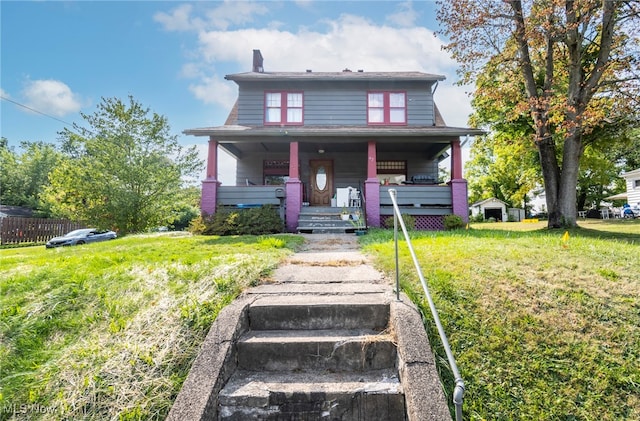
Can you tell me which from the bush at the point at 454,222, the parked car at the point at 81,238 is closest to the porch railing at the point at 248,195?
the bush at the point at 454,222

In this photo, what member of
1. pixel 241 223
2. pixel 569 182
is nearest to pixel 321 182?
pixel 241 223

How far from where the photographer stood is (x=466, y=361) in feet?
8.04

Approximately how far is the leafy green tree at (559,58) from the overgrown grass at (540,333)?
769 cm

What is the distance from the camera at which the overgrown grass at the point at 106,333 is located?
7.07 ft

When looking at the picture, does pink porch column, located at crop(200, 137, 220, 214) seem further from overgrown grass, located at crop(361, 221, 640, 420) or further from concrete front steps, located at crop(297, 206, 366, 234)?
overgrown grass, located at crop(361, 221, 640, 420)

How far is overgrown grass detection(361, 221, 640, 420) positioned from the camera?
86.4 inches

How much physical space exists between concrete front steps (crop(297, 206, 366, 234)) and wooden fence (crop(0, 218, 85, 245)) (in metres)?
14.4

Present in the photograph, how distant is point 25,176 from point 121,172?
25789 millimetres

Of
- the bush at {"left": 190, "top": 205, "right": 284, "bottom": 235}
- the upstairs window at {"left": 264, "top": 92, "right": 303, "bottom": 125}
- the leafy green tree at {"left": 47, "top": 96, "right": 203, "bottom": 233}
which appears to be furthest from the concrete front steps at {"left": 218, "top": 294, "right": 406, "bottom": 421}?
the leafy green tree at {"left": 47, "top": 96, "right": 203, "bottom": 233}

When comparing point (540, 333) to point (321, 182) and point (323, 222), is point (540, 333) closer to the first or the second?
point (323, 222)

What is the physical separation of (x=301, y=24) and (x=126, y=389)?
1056cm

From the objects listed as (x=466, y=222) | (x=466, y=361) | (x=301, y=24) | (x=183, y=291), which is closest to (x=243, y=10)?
(x=301, y=24)

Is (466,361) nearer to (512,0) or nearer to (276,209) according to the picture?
(276,209)

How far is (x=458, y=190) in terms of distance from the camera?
1113cm
